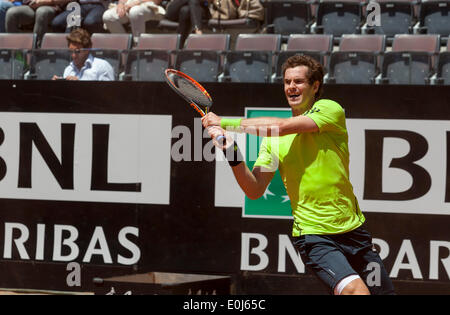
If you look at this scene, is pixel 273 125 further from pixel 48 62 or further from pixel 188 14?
pixel 188 14

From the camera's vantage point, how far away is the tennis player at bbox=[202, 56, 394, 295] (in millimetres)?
4168

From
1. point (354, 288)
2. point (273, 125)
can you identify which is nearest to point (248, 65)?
point (273, 125)

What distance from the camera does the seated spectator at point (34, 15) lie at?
38.7 feet

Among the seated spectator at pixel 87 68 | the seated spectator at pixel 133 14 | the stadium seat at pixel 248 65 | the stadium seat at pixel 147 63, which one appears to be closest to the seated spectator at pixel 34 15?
the seated spectator at pixel 133 14

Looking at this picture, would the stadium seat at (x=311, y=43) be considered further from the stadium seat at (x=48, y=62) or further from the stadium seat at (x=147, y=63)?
the stadium seat at (x=48, y=62)

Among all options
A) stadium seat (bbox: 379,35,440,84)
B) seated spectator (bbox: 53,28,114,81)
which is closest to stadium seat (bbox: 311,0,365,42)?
stadium seat (bbox: 379,35,440,84)

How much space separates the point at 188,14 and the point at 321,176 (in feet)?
25.2

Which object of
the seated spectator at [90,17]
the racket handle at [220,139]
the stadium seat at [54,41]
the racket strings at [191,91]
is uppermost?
the seated spectator at [90,17]

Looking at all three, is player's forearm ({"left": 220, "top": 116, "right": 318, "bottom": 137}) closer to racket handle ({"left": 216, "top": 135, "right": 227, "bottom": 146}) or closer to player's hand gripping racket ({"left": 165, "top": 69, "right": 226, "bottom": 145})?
racket handle ({"left": 216, "top": 135, "right": 227, "bottom": 146})

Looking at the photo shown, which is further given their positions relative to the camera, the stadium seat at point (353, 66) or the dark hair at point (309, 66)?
the stadium seat at point (353, 66)

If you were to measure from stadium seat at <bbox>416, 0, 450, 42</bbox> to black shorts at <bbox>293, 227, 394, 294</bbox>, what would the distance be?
736cm

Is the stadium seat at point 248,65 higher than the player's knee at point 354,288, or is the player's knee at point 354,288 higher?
the stadium seat at point 248,65
